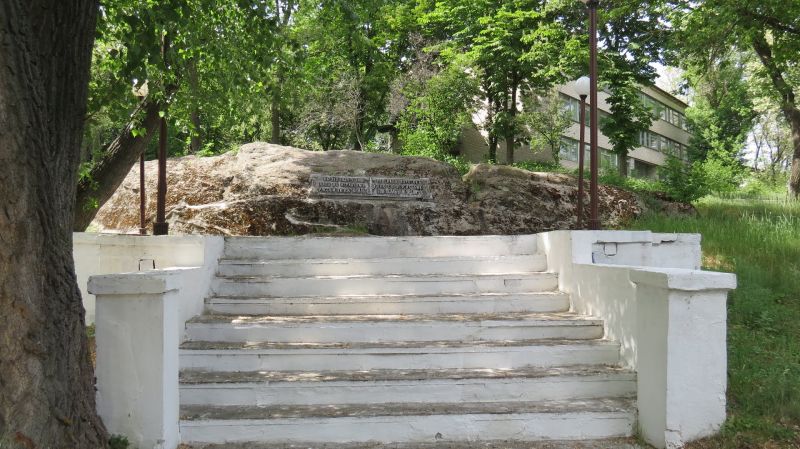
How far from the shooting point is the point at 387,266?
22.1ft

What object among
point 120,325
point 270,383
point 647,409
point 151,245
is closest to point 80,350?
point 120,325

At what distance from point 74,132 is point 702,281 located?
14.8 feet

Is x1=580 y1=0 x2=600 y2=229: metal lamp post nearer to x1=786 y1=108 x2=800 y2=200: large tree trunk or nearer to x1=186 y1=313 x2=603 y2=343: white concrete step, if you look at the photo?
x1=186 y1=313 x2=603 y2=343: white concrete step

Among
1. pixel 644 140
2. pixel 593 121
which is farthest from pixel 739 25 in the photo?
pixel 644 140

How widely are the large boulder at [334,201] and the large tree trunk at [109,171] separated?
69.5 inches

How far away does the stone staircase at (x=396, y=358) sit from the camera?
4422 mm

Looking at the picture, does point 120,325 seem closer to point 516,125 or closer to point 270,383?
point 270,383

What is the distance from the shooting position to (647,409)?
4.36m

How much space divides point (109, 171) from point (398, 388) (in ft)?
19.7

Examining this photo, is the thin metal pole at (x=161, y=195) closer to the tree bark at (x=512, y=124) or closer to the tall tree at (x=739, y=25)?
the tall tree at (x=739, y=25)

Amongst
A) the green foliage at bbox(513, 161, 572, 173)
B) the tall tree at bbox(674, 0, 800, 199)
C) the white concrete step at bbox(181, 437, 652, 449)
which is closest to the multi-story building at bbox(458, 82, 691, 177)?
the green foliage at bbox(513, 161, 572, 173)

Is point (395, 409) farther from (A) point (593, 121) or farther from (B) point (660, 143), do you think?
(B) point (660, 143)

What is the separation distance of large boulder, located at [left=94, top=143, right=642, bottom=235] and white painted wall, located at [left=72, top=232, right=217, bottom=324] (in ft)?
9.20

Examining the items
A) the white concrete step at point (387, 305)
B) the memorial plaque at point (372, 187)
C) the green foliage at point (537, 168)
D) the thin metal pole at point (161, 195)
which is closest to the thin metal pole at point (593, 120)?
the white concrete step at point (387, 305)
